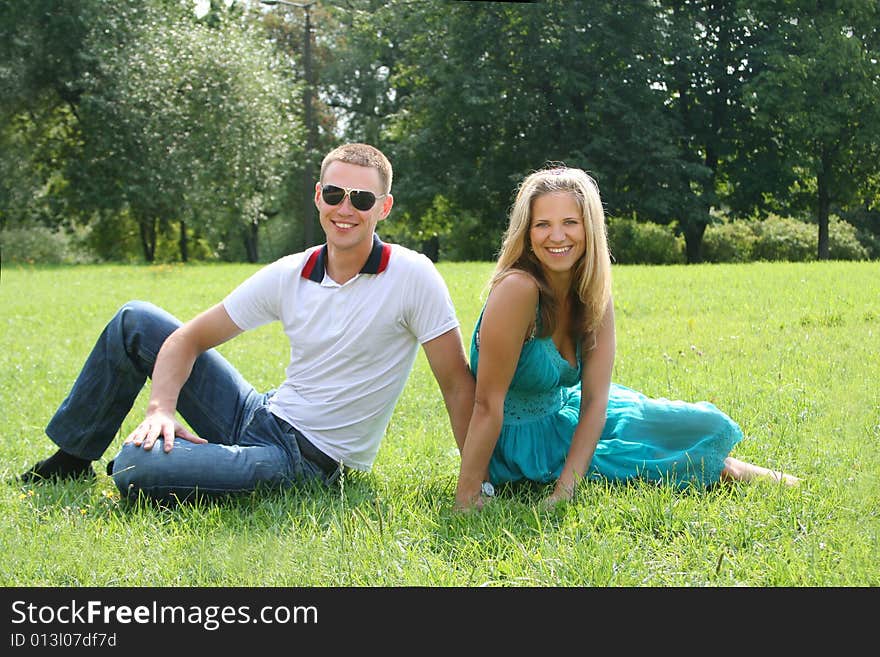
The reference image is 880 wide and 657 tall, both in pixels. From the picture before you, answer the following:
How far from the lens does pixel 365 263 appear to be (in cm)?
351

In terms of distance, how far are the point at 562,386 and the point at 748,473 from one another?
0.78 meters

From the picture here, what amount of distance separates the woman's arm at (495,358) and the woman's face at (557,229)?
0.14 m

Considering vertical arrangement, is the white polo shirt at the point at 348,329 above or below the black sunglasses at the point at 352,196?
below

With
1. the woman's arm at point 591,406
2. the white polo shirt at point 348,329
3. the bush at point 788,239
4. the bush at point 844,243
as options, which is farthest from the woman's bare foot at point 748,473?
the bush at point 788,239

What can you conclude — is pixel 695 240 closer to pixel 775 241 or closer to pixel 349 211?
pixel 775 241

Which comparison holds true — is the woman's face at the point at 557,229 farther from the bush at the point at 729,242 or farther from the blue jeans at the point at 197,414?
the bush at the point at 729,242

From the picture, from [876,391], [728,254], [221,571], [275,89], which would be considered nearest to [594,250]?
[221,571]

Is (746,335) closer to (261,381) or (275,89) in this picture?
(261,381)

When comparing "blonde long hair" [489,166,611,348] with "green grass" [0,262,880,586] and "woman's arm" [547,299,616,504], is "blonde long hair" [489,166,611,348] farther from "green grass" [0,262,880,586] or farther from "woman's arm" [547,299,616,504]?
"green grass" [0,262,880,586]

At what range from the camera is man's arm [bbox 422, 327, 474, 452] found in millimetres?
3404

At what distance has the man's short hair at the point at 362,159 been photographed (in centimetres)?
348

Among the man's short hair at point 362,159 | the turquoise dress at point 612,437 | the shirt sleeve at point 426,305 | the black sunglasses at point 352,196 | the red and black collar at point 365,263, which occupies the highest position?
the man's short hair at point 362,159

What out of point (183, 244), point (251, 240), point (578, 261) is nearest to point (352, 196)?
point (578, 261)

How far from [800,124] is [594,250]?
350 cm
